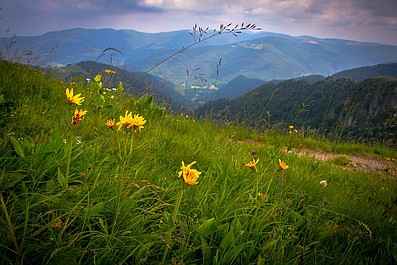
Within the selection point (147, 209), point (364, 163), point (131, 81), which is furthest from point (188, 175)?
point (364, 163)

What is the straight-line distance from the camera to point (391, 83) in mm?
124062

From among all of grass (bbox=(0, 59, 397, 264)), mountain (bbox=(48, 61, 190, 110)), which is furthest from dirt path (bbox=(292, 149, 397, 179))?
grass (bbox=(0, 59, 397, 264))

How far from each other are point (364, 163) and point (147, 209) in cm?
819

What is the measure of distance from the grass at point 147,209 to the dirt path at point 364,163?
4.43 m

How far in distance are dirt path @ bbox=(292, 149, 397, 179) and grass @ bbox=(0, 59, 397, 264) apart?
4.43 meters

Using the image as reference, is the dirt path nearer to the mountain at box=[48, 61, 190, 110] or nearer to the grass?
the mountain at box=[48, 61, 190, 110]

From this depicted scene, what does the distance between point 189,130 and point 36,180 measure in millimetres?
3008

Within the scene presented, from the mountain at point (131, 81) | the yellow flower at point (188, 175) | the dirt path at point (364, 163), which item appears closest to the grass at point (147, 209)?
the yellow flower at point (188, 175)

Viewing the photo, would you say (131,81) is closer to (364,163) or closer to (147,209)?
(147,209)

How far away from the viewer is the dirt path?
22.4 ft

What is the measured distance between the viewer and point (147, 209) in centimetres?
183

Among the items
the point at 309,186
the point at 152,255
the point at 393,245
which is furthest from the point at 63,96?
the point at 393,245

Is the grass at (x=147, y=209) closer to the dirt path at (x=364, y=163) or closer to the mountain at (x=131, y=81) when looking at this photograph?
the mountain at (x=131, y=81)

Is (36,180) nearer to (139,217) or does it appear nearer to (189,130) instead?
(139,217)
